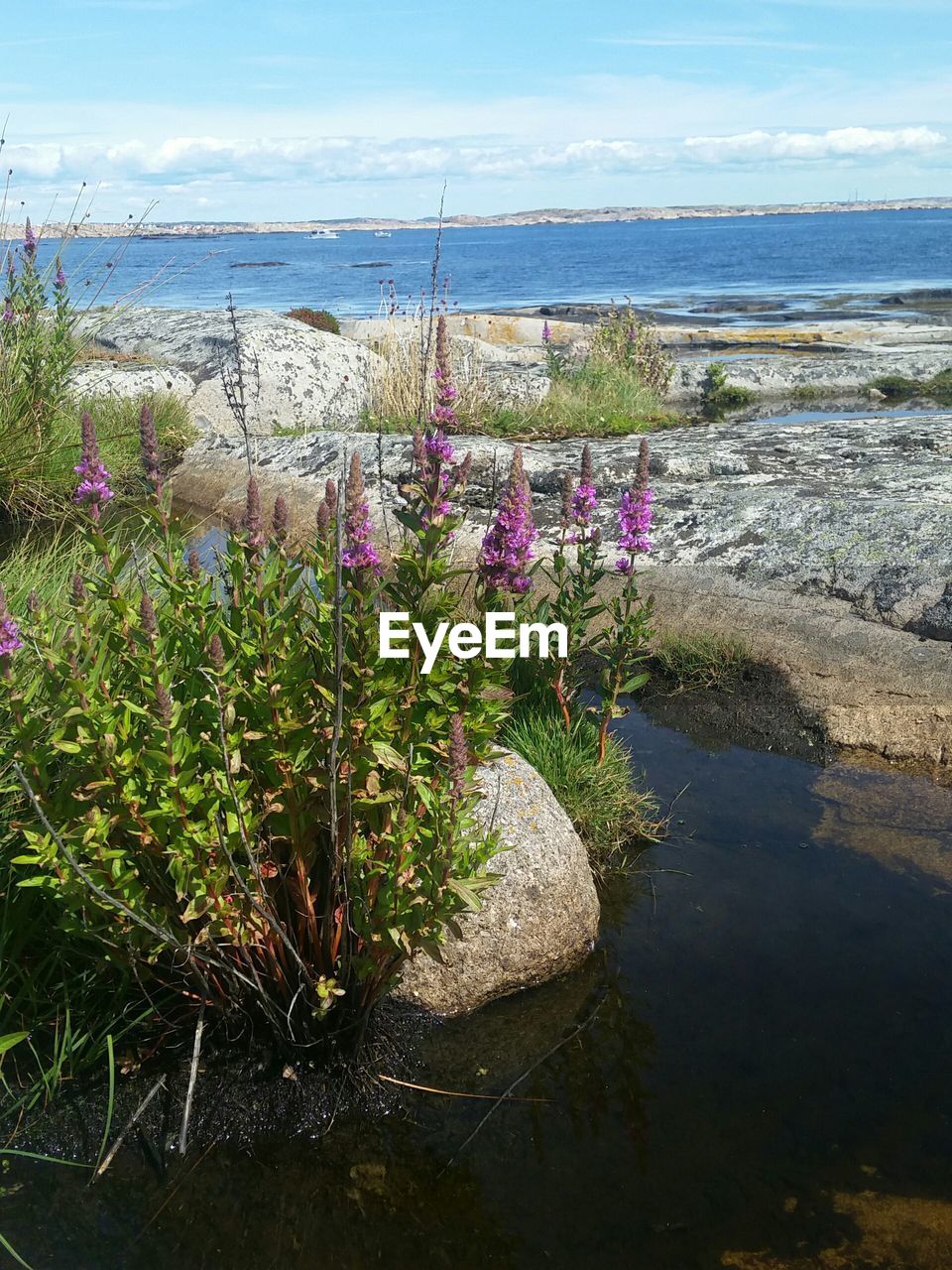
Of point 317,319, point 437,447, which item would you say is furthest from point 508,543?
point 317,319

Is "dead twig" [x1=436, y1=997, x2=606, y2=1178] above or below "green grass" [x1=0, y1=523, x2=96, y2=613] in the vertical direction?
below

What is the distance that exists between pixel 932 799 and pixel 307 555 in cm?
361

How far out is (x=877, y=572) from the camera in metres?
6.63

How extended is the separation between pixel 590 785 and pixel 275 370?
32.3 feet

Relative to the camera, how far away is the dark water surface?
9.83ft

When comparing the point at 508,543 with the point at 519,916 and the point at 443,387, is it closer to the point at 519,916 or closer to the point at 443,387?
the point at 443,387

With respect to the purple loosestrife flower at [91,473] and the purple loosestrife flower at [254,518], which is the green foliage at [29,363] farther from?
the purple loosestrife flower at [254,518]

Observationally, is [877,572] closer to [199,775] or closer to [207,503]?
[199,775]

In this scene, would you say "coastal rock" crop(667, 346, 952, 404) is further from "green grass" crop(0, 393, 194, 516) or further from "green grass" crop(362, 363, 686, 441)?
"green grass" crop(0, 393, 194, 516)

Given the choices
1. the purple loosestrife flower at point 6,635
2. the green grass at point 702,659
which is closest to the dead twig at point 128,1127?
→ the purple loosestrife flower at point 6,635

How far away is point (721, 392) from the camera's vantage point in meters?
17.6

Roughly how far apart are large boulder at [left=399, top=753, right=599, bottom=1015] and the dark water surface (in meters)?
0.10

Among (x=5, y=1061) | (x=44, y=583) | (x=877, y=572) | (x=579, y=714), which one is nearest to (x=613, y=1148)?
(x=5, y=1061)

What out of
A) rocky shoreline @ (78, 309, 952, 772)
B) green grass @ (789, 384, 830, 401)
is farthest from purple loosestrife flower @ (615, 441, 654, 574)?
green grass @ (789, 384, 830, 401)
